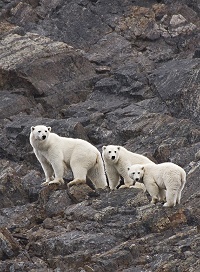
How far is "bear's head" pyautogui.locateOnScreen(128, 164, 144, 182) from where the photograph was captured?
3192 cm

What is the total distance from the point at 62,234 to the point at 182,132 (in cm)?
1207

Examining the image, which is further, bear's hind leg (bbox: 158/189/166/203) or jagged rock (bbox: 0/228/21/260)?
bear's hind leg (bbox: 158/189/166/203)

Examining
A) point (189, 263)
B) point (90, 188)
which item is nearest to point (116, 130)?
point (90, 188)

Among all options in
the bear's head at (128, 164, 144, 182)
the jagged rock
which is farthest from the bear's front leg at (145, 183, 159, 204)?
the jagged rock

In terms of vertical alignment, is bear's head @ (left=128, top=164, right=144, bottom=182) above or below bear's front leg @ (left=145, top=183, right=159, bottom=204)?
above

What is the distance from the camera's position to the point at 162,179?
31141 mm

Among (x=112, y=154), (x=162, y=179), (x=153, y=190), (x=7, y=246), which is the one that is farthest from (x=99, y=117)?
(x=7, y=246)

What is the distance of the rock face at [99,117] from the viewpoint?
2938 centimetres

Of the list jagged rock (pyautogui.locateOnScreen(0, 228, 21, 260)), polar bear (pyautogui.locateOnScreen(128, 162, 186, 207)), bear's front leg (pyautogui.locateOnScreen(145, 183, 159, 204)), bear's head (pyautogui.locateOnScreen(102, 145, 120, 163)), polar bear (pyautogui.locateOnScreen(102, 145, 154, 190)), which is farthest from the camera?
polar bear (pyautogui.locateOnScreen(102, 145, 154, 190))

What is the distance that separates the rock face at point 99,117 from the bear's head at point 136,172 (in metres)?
0.48

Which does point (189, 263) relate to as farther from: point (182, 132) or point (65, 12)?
point (65, 12)

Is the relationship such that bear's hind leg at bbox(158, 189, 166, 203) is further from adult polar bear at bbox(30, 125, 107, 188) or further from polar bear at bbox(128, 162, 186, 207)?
adult polar bear at bbox(30, 125, 107, 188)

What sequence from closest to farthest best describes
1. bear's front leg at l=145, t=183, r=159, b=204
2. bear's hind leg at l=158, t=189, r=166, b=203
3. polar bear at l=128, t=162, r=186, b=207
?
polar bear at l=128, t=162, r=186, b=207, bear's front leg at l=145, t=183, r=159, b=204, bear's hind leg at l=158, t=189, r=166, b=203

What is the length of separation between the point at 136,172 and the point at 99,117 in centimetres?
1271
